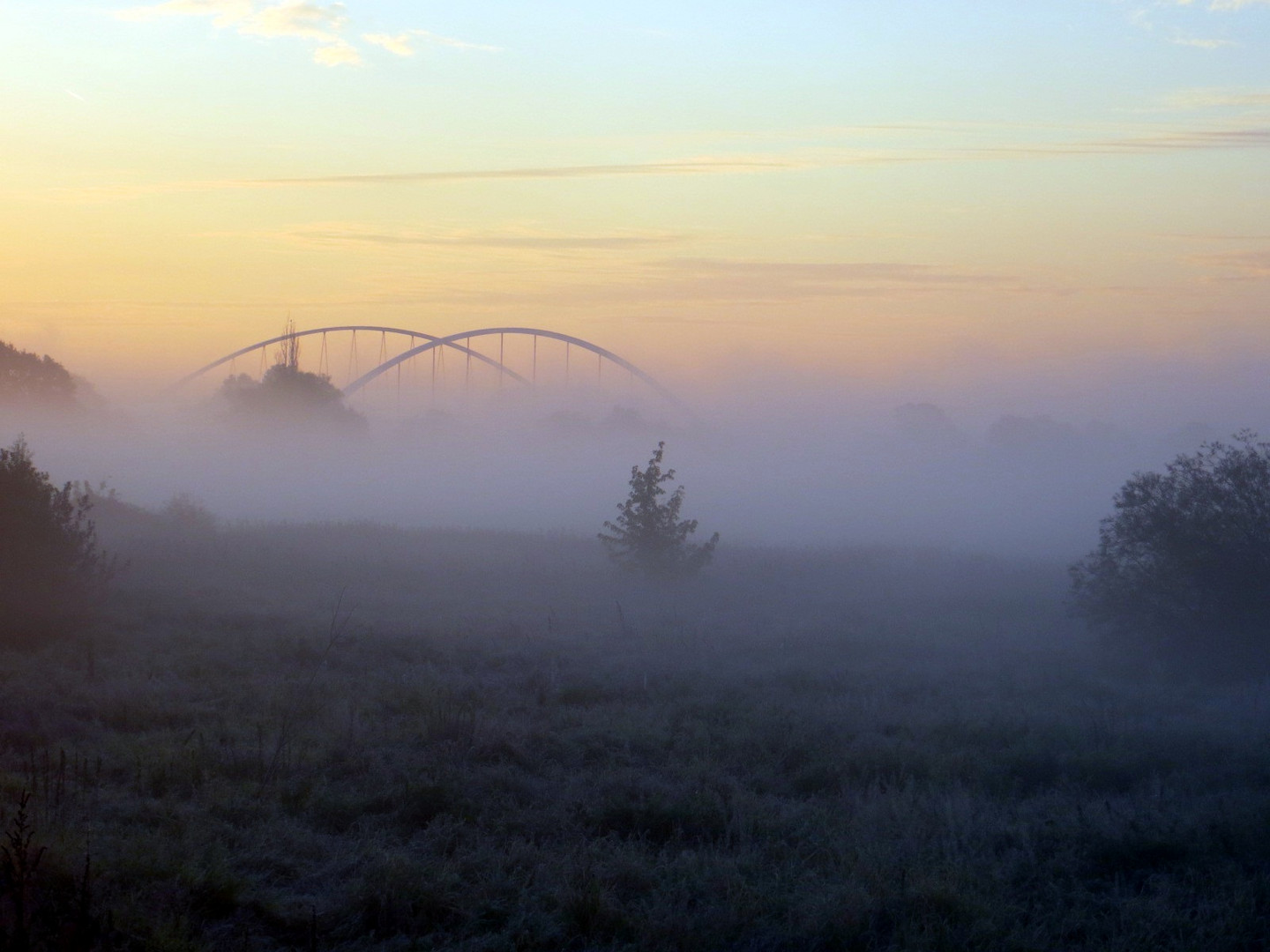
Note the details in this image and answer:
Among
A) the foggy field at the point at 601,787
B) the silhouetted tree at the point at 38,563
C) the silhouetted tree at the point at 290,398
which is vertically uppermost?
the silhouetted tree at the point at 290,398

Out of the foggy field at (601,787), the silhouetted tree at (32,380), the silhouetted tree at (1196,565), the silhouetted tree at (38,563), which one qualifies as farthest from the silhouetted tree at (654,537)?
the silhouetted tree at (32,380)

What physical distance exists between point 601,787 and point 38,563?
29.5 feet

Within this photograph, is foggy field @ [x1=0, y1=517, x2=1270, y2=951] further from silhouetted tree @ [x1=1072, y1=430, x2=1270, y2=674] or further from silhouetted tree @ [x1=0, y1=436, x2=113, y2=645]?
silhouetted tree @ [x1=1072, y1=430, x2=1270, y2=674]

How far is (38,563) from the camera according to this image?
12625mm

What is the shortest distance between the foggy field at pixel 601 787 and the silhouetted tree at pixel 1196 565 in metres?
1.13

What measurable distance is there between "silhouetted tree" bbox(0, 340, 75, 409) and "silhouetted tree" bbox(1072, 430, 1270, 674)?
5200cm

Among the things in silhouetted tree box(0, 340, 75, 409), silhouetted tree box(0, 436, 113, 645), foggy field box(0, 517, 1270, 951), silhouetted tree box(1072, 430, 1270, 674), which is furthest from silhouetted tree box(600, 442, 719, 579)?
silhouetted tree box(0, 340, 75, 409)

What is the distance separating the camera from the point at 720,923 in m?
5.61

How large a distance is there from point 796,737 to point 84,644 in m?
8.97

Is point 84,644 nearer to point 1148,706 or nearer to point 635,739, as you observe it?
point 635,739

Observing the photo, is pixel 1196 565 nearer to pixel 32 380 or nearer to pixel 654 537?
pixel 654 537

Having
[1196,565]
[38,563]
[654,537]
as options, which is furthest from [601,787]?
[654,537]

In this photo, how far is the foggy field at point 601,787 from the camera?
18.3ft

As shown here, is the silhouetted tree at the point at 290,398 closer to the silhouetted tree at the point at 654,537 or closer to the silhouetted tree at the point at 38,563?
the silhouetted tree at the point at 654,537
